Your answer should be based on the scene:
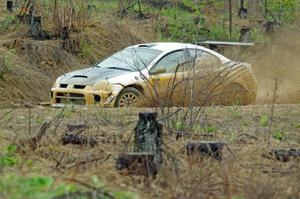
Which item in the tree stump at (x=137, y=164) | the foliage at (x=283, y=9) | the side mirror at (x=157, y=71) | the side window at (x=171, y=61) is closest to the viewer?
the tree stump at (x=137, y=164)

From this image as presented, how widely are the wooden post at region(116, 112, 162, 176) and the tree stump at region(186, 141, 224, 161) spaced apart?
Answer: 12.7 inches

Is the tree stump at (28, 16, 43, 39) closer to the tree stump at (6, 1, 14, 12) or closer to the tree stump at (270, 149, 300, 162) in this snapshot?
the tree stump at (6, 1, 14, 12)

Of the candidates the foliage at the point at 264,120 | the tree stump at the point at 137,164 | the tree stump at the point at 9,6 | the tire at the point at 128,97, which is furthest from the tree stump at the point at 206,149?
the tree stump at the point at 9,6

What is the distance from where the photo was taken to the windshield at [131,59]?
15855mm

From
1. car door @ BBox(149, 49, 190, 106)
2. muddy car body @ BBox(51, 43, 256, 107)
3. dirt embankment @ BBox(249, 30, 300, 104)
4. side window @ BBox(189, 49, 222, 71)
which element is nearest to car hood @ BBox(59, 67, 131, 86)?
muddy car body @ BBox(51, 43, 256, 107)

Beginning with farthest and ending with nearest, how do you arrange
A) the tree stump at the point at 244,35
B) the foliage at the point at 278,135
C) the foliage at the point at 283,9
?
the foliage at the point at 283,9, the tree stump at the point at 244,35, the foliage at the point at 278,135

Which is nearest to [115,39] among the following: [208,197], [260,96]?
[260,96]

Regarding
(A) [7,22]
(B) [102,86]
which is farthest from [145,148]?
(A) [7,22]

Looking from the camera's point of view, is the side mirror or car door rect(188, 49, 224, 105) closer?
car door rect(188, 49, 224, 105)

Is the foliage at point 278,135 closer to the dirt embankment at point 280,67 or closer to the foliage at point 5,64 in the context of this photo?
the dirt embankment at point 280,67

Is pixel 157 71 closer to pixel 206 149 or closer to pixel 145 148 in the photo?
pixel 206 149

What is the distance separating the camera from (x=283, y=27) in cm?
2928

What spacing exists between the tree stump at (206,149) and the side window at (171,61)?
23.6ft

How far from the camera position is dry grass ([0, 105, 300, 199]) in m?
6.75
